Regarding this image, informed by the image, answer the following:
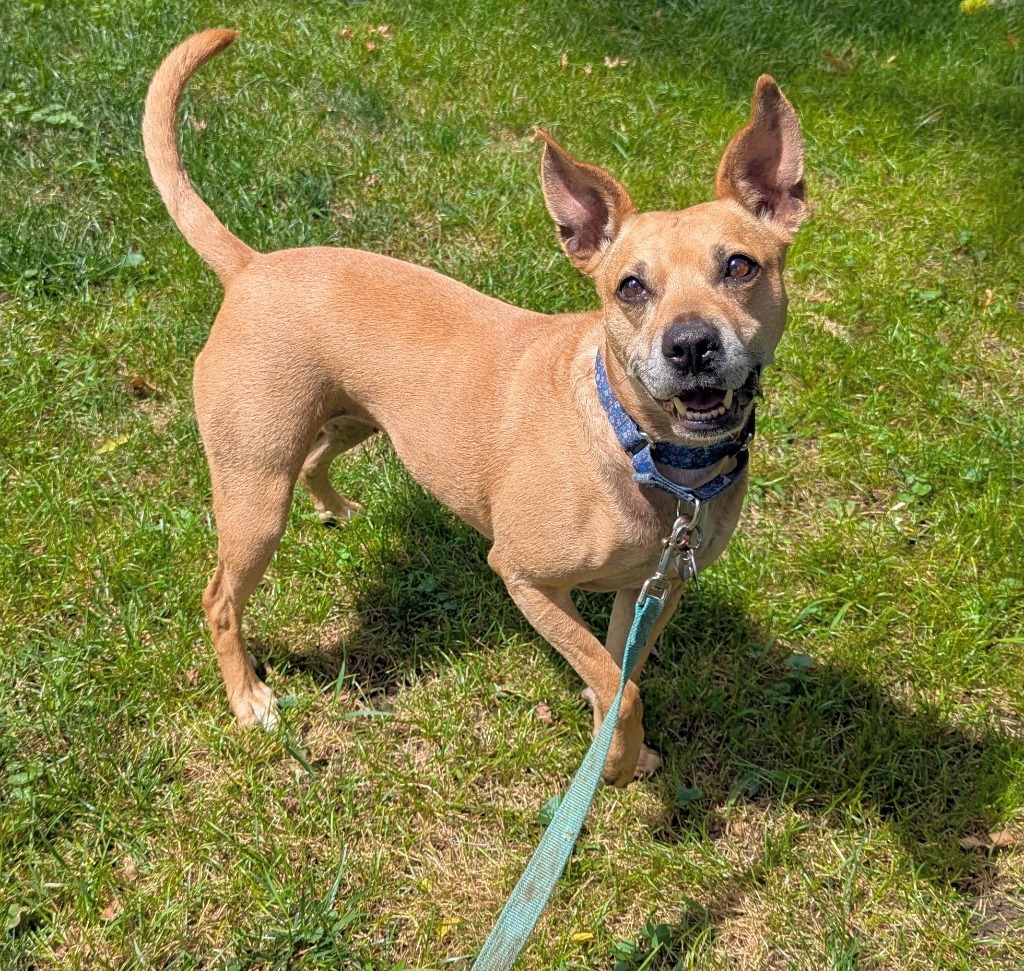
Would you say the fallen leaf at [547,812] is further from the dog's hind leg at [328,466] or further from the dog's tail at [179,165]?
the dog's tail at [179,165]

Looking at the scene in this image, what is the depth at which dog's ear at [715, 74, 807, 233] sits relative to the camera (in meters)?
2.62

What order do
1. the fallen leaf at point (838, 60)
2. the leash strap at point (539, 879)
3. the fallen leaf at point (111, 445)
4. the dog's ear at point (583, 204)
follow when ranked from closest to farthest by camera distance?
the leash strap at point (539, 879)
the dog's ear at point (583, 204)
the fallen leaf at point (111, 445)
the fallen leaf at point (838, 60)

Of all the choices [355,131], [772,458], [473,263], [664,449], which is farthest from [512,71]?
[664,449]

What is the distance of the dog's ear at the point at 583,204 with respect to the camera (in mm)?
2797

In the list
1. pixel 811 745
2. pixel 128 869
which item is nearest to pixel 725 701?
pixel 811 745

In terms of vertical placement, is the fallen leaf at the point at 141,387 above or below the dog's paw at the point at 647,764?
above

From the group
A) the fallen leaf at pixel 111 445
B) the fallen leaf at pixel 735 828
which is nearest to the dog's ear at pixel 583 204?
the fallen leaf at pixel 735 828

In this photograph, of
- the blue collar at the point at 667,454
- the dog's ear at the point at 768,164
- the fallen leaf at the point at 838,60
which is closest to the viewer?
the blue collar at the point at 667,454

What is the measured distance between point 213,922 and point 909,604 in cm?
281

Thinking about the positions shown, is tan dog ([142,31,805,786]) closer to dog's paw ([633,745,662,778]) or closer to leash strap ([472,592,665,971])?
dog's paw ([633,745,662,778])

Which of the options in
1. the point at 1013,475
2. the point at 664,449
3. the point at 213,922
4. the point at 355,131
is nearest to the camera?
the point at 664,449

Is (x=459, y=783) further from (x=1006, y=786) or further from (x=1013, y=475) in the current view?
(x=1013, y=475)

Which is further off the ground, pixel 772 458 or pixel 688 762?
pixel 772 458

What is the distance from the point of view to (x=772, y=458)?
4258mm
